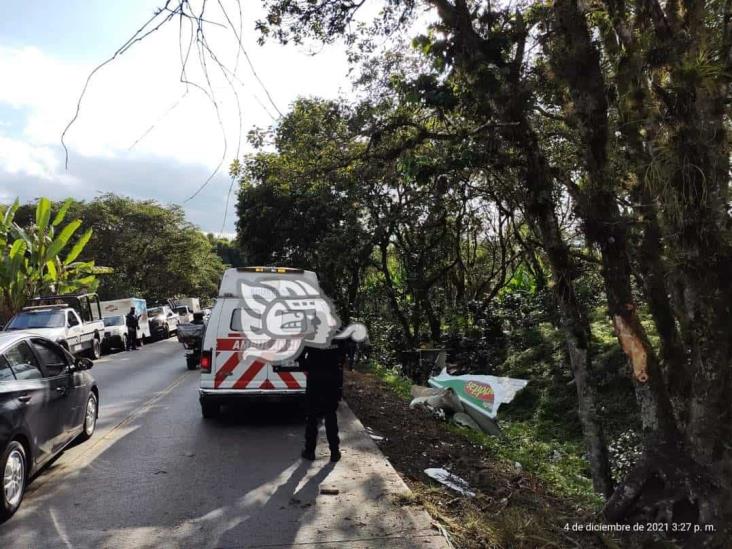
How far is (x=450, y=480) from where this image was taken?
245 inches

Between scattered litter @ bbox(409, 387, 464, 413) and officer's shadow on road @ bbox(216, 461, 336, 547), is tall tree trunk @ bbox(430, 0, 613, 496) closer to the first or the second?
officer's shadow on road @ bbox(216, 461, 336, 547)

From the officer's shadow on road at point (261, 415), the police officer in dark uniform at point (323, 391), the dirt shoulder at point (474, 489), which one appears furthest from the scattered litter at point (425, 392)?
the police officer in dark uniform at point (323, 391)

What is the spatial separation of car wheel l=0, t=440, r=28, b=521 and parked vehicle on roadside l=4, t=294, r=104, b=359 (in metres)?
11.8

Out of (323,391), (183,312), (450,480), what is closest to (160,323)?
(183,312)

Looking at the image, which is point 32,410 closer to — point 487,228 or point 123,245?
point 487,228

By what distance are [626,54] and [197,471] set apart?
5.99 m

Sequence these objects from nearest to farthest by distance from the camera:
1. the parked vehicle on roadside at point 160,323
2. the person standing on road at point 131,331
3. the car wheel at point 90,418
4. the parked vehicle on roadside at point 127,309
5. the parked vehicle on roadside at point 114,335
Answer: the car wheel at point 90,418 → the parked vehicle on roadside at point 114,335 → the person standing on road at point 131,331 → the parked vehicle on roadside at point 127,309 → the parked vehicle on roadside at point 160,323

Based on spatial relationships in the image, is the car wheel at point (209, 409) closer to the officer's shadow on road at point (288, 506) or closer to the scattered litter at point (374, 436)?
the scattered litter at point (374, 436)

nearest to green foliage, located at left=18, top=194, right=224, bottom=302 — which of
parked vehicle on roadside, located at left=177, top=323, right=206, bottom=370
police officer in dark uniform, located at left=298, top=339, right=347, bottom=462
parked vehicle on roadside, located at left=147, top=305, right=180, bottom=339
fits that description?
parked vehicle on roadside, located at left=147, top=305, right=180, bottom=339

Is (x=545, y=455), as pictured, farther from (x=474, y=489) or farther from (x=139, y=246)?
(x=139, y=246)

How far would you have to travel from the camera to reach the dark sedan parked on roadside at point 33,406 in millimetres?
4984

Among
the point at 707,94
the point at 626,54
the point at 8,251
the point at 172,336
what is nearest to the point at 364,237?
the point at 626,54

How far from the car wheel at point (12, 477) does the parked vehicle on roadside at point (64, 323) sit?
11.8m

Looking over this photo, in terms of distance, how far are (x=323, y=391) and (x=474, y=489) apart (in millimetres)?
1933
